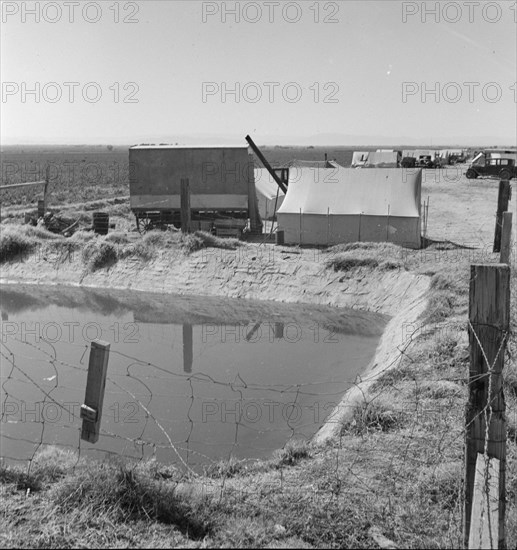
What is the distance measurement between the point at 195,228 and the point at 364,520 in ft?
60.8

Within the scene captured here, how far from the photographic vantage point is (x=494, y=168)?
1908 inches

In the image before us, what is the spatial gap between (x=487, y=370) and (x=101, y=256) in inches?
683

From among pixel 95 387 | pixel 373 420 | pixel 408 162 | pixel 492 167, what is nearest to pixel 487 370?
pixel 95 387

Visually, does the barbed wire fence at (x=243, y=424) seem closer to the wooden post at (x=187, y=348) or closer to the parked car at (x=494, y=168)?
the wooden post at (x=187, y=348)

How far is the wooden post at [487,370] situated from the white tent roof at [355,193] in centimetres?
1550

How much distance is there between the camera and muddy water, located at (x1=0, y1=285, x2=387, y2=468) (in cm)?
842

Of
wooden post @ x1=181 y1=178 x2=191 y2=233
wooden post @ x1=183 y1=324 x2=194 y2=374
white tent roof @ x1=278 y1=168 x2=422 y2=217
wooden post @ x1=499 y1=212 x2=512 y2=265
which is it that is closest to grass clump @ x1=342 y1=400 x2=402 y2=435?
wooden post @ x1=499 y1=212 x2=512 y2=265

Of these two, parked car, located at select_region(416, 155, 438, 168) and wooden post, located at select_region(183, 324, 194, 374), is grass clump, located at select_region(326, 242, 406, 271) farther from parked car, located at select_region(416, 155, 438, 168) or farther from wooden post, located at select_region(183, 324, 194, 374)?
parked car, located at select_region(416, 155, 438, 168)

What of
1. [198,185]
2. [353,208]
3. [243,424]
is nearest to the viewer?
[243,424]

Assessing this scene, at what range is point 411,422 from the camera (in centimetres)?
709

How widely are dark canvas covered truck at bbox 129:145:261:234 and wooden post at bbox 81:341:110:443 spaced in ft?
58.2

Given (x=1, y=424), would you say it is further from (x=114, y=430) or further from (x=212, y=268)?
(x=212, y=268)

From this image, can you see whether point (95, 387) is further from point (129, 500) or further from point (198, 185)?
point (198, 185)

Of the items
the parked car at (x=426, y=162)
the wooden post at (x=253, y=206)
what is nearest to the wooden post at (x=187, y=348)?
the wooden post at (x=253, y=206)
